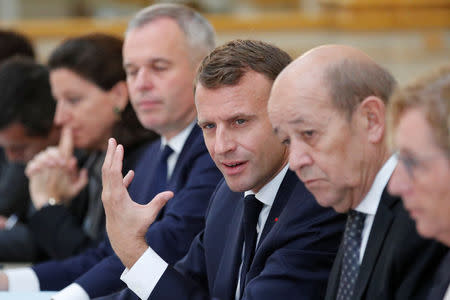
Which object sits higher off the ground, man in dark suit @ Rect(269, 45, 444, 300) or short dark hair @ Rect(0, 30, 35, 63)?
man in dark suit @ Rect(269, 45, 444, 300)

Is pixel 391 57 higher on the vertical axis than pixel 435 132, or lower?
lower

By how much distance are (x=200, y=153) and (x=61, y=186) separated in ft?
3.77

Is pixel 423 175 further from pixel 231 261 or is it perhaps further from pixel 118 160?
pixel 118 160

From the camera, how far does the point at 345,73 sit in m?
1.72

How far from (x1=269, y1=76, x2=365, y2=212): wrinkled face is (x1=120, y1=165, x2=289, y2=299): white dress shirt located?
0.32 metres

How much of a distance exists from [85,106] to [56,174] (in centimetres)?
37

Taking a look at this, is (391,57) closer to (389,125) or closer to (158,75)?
(158,75)

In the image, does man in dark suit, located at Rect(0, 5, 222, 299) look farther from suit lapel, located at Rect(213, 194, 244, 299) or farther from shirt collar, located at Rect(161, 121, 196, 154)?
suit lapel, located at Rect(213, 194, 244, 299)

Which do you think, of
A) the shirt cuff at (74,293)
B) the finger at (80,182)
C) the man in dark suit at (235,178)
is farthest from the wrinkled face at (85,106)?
the man in dark suit at (235,178)

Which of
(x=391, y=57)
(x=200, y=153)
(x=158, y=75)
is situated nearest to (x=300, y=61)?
(x=200, y=153)

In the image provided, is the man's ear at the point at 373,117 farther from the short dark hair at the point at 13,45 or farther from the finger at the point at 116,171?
the short dark hair at the point at 13,45

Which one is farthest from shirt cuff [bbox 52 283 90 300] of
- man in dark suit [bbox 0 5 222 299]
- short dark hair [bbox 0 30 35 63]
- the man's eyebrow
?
short dark hair [bbox 0 30 35 63]

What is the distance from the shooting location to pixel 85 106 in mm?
3453

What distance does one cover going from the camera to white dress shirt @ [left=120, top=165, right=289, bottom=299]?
204 cm
